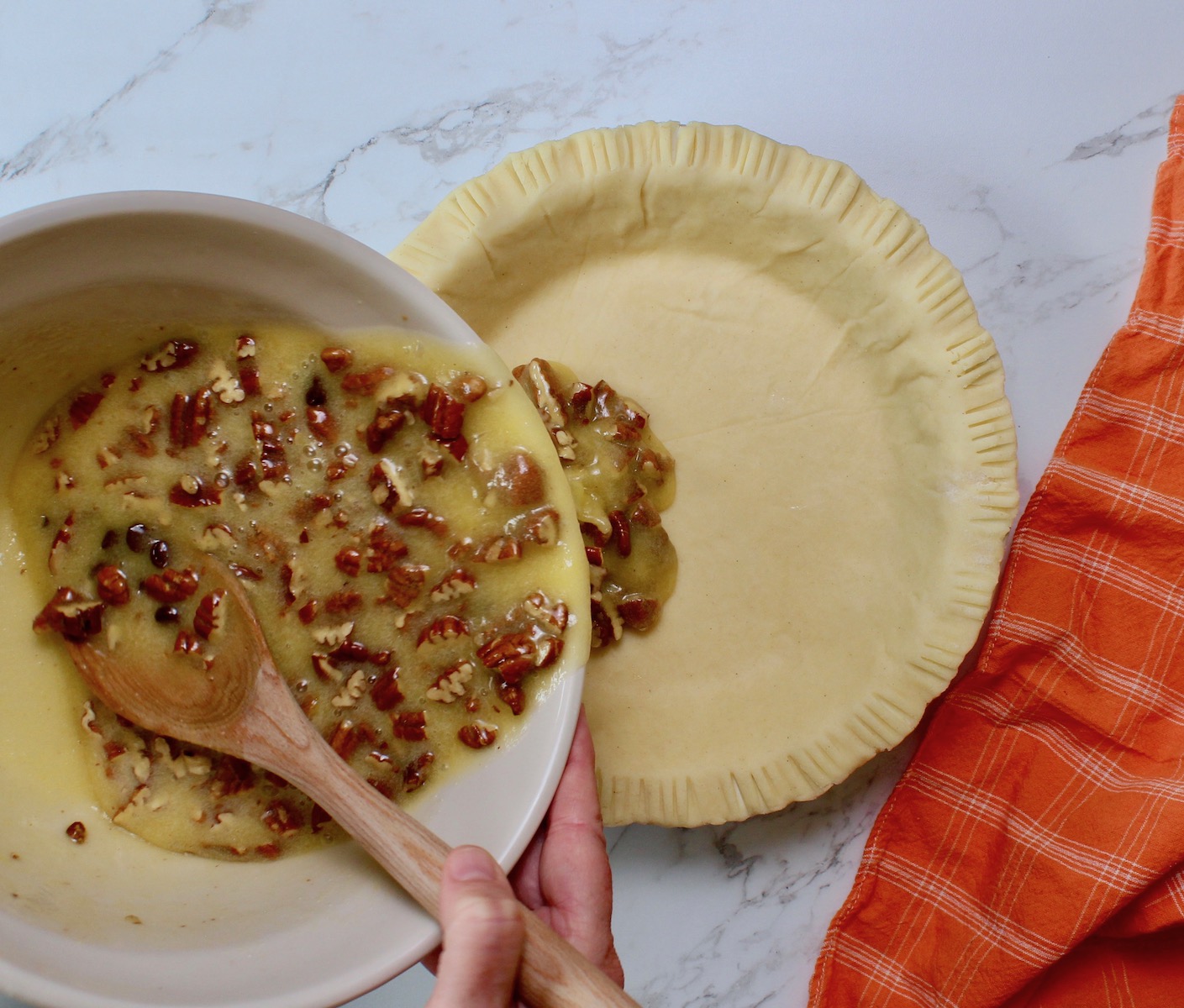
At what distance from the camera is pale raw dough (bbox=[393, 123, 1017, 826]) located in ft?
4.10

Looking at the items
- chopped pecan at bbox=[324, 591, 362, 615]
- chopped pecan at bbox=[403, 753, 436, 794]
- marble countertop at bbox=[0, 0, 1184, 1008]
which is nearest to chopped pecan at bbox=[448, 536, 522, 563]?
chopped pecan at bbox=[324, 591, 362, 615]

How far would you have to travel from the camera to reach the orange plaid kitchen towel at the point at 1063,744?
1356 mm

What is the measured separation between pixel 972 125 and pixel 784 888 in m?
1.17

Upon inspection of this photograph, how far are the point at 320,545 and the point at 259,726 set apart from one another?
0.19 metres

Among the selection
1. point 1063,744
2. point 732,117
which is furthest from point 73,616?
point 1063,744

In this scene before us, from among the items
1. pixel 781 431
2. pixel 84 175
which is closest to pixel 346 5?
pixel 84 175

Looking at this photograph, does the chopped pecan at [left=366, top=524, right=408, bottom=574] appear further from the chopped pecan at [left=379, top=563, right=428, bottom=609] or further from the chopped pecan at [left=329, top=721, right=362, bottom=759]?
the chopped pecan at [left=329, top=721, right=362, bottom=759]

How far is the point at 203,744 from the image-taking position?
991 mm

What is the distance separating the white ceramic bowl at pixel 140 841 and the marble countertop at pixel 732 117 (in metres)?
0.49

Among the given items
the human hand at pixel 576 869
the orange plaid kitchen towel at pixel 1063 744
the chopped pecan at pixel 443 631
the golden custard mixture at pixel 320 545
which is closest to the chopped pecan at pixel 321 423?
the golden custard mixture at pixel 320 545

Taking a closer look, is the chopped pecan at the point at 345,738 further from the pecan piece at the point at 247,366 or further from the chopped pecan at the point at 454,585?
the pecan piece at the point at 247,366

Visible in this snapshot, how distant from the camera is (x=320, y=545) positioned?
103cm

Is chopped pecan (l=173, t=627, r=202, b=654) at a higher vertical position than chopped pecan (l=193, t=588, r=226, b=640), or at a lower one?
lower

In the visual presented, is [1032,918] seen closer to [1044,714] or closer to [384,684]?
[1044,714]
